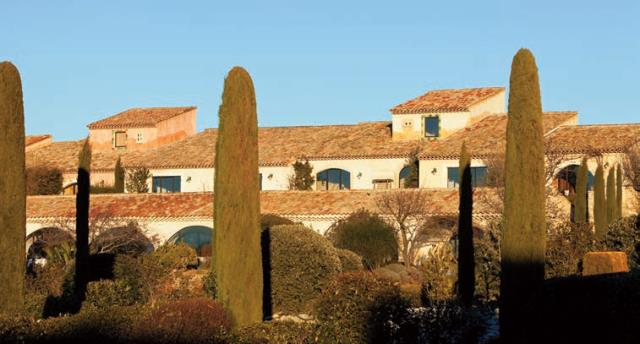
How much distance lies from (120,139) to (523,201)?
44931 millimetres

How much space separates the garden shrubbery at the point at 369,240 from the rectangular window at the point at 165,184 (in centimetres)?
1679

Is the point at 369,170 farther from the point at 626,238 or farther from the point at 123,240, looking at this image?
the point at 626,238

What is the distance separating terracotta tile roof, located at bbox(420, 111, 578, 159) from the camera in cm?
5447

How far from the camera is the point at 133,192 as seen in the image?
197 feet

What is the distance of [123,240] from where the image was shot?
49.9 meters

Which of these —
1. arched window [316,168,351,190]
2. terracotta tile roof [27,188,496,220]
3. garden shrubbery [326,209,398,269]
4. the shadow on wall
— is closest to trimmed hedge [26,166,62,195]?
terracotta tile roof [27,188,496,220]

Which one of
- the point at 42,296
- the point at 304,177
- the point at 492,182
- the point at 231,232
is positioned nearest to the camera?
the point at 231,232

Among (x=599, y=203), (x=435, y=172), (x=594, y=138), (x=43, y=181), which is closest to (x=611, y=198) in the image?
(x=599, y=203)

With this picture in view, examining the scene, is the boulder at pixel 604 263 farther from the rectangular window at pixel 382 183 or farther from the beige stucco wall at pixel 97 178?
the beige stucco wall at pixel 97 178

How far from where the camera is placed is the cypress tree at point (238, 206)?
81.4 feet

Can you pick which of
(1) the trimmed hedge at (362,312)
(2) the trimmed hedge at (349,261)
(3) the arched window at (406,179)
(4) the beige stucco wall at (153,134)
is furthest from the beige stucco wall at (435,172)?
(1) the trimmed hedge at (362,312)

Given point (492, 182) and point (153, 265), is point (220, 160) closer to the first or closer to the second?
point (153, 265)

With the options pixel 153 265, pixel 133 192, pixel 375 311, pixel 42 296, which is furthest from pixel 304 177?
pixel 375 311

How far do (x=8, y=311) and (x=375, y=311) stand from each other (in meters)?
7.00
